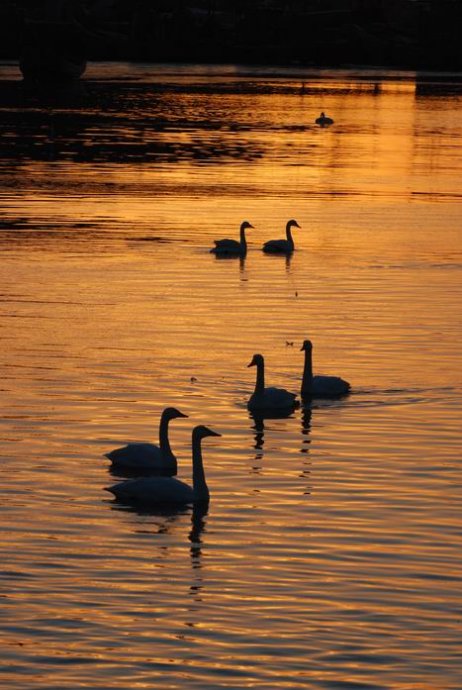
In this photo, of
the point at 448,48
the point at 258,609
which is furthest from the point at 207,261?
the point at 448,48

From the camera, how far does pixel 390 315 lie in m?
31.5

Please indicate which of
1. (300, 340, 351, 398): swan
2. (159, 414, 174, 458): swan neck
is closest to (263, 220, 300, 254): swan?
(300, 340, 351, 398): swan

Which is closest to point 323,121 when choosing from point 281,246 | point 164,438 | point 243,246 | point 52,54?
point 52,54

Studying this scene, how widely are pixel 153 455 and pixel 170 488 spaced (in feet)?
3.92

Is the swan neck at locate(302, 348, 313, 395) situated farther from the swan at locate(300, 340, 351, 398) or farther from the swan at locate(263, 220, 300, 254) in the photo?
the swan at locate(263, 220, 300, 254)

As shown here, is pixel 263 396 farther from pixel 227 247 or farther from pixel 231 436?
pixel 227 247

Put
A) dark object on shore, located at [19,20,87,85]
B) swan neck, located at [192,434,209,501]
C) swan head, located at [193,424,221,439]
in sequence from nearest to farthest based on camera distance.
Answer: swan neck, located at [192,434,209,501]
swan head, located at [193,424,221,439]
dark object on shore, located at [19,20,87,85]

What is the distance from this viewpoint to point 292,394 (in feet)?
79.8

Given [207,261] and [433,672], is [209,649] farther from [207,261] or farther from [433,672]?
[207,261]

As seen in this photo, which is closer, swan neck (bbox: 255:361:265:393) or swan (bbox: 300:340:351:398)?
swan neck (bbox: 255:361:265:393)

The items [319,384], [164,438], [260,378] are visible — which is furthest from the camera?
[319,384]

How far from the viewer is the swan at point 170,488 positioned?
19.0 metres

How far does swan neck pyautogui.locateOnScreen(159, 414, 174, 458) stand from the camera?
20047 mm

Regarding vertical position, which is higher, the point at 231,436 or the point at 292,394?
the point at 292,394
